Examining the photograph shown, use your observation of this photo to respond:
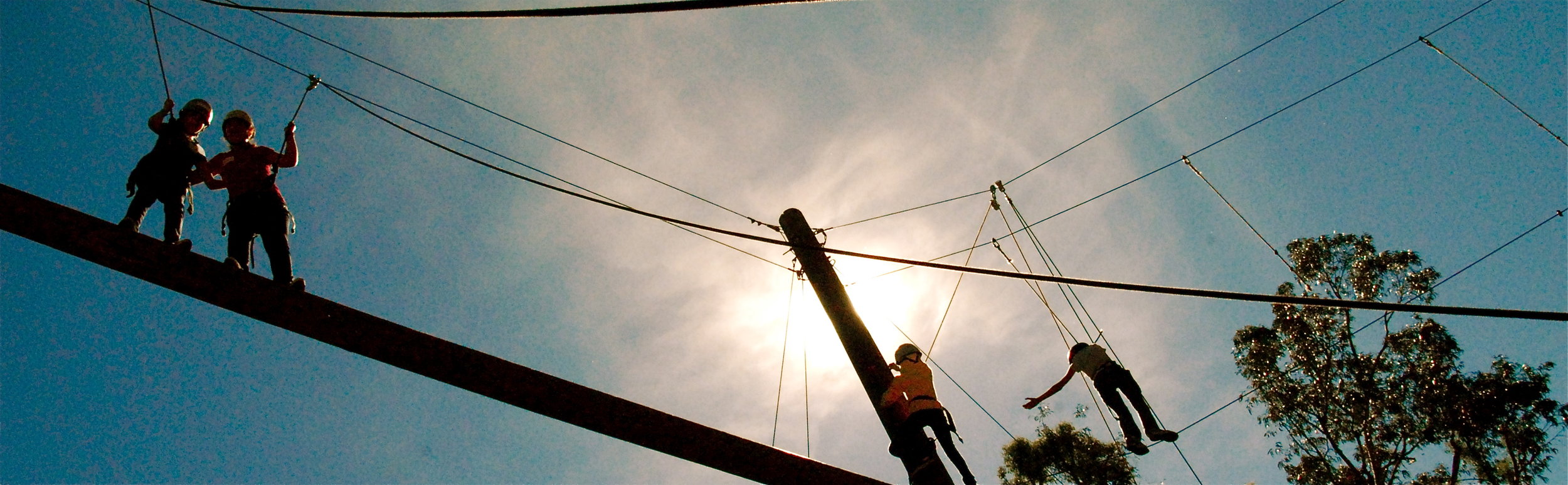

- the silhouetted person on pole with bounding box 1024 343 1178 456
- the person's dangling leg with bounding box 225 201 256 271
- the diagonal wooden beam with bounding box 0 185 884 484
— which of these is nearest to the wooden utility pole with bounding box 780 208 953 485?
the diagonal wooden beam with bounding box 0 185 884 484

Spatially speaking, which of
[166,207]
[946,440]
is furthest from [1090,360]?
[166,207]

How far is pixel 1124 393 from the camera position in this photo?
6.52 metres

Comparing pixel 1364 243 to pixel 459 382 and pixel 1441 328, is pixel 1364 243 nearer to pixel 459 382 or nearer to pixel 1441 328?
pixel 1441 328

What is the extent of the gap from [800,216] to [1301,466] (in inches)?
705

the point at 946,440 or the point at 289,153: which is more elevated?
the point at 289,153

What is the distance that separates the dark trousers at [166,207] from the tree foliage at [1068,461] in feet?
66.0

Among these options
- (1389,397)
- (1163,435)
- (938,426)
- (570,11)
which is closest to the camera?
(570,11)

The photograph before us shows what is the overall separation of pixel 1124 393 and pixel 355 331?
6081mm

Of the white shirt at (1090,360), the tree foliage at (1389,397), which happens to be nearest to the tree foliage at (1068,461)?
the tree foliage at (1389,397)

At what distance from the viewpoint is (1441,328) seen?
1688 centimetres

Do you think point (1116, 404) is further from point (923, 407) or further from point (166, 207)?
point (166, 207)

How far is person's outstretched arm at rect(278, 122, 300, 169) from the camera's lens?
4498 mm

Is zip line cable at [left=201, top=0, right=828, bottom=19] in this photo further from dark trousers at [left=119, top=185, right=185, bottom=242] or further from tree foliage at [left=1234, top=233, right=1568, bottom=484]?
tree foliage at [left=1234, top=233, right=1568, bottom=484]

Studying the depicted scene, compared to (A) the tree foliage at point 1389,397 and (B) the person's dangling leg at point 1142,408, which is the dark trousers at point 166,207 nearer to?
(B) the person's dangling leg at point 1142,408
